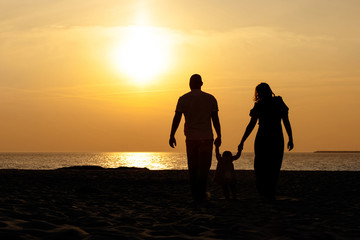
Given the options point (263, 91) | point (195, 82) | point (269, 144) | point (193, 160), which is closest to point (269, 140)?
point (269, 144)

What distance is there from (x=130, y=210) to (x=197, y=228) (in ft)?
7.17

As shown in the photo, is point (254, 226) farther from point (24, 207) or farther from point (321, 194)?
point (321, 194)

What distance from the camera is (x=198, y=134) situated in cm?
883

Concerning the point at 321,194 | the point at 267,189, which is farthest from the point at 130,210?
the point at 321,194


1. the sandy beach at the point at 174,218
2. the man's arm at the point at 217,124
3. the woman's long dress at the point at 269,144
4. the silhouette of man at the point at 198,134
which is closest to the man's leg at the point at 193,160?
the silhouette of man at the point at 198,134

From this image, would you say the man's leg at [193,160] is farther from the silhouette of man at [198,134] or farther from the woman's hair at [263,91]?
the woman's hair at [263,91]

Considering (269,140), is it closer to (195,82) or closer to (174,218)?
(195,82)

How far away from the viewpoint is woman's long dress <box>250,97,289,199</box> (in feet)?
30.0

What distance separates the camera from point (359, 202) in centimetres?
920

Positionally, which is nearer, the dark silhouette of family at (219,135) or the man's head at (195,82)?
the dark silhouette of family at (219,135)

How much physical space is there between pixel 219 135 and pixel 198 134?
0.53m

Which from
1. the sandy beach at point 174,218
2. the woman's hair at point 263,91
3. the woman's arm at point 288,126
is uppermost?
the woman's hair at point 263,91

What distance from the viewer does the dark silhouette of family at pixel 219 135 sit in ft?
29.1

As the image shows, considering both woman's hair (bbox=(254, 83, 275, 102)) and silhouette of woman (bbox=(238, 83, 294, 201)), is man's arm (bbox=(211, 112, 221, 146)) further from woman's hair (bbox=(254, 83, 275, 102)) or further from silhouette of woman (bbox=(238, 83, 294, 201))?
woman's hair (bbox=(254, 83, 275, 102))
